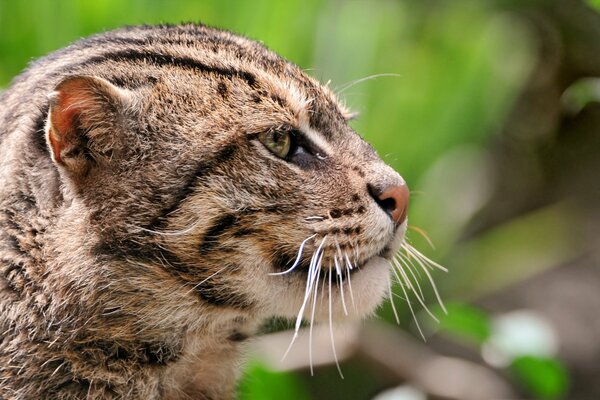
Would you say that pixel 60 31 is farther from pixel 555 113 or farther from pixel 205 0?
pixel 555 113

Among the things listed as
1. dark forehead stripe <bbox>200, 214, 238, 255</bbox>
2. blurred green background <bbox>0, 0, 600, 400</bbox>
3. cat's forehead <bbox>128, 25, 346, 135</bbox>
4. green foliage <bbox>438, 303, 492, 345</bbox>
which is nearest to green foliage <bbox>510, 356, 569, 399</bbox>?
green foliage <bbox>438, 303, 492, 345</bbox>

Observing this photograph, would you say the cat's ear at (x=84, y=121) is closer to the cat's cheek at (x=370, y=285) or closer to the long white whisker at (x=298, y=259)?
the long white whisker at (x=298, y=259)

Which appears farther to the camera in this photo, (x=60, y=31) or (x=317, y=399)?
(x=317, y=399)

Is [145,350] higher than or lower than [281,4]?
lower

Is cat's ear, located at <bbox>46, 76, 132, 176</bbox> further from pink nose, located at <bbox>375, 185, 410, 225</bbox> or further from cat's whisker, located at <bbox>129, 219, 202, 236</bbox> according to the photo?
pink nose, located at <bbox>375, 185, 410, 225</bbox>

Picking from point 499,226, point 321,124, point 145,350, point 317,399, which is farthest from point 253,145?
point 499,226

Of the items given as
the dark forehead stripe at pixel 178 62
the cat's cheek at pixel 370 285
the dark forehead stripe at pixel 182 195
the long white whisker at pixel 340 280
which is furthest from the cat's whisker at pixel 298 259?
the dark forehead stripe at pixel 178 62

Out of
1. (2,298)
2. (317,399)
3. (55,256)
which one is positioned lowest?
(317,399)

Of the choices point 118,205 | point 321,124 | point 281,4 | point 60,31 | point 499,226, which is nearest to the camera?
point 118,205
